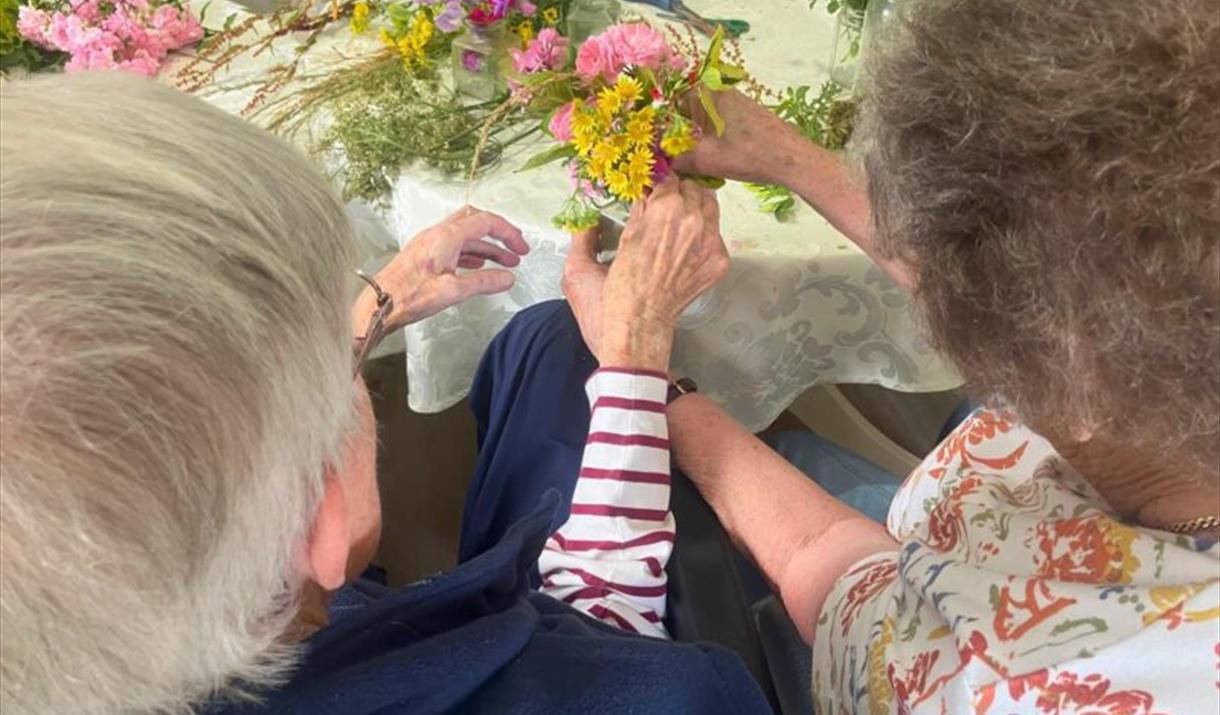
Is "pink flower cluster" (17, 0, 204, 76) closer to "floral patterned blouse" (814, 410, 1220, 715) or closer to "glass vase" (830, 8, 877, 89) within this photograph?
"glass vase" (830, 8, 877, 89)

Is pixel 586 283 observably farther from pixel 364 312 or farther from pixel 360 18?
pixel 360 18

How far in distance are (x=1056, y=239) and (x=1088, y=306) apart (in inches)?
1.7

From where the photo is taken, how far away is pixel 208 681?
2.15 feet

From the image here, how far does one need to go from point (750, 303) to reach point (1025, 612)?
553 millimetres

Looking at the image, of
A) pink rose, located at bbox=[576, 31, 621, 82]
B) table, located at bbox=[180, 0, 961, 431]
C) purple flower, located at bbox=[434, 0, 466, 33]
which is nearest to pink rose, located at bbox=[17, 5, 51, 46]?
table, located at bbox=[180, 0, 961, 431]

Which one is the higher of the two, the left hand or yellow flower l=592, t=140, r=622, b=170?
yellow flower l=592, t=140, r=622, b=170

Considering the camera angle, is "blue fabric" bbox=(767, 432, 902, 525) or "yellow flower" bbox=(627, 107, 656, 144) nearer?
"yellow flower" bbox=(627, 107, 656, 144)

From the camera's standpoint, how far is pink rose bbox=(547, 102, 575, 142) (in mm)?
1135

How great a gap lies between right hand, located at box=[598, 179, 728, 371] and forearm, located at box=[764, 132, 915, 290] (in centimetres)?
9

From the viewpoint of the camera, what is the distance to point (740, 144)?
3.84 feet

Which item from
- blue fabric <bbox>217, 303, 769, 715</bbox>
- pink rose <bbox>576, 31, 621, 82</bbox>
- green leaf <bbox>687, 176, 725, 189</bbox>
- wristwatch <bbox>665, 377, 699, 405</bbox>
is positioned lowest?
blue fabric <bbox>217, 303, 769, 715</bbox>

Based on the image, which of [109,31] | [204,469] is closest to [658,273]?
[204,469]

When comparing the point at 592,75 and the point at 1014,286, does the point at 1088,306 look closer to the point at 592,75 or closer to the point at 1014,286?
the point at 1014,286

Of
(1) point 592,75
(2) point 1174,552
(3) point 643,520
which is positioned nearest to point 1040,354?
(2) point 1174,552
